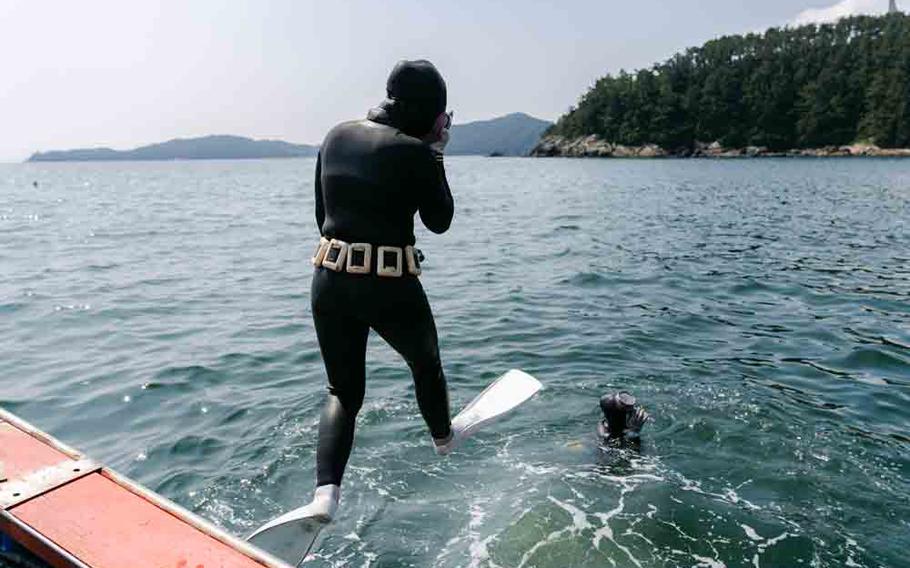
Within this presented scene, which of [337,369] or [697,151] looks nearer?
[337,369]

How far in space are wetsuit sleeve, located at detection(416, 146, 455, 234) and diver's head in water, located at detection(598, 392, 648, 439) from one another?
4140 mm

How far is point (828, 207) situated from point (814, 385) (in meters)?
32.9

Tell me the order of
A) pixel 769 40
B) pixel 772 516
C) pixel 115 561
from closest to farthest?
pixel 115 561
pixel 772 516
pixel 769 40

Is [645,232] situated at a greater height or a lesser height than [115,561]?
lesser

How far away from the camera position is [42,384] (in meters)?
10.5

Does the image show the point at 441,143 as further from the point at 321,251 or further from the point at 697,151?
the point at 697,151

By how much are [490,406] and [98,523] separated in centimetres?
323

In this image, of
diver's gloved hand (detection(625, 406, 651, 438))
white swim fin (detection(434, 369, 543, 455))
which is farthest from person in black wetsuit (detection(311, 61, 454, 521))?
diver's gloved hand (detection(625, 406, 651, 438))

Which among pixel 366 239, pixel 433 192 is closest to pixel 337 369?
pixel 366 239

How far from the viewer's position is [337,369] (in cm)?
470

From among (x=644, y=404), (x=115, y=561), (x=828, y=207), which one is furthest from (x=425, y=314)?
(x=828, y=207)

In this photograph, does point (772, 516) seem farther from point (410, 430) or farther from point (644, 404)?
point (410, 430)

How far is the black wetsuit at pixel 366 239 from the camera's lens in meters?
4.20

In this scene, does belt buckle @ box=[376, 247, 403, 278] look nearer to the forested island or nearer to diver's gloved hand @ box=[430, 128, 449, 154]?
diver's gloved hand @ box=[430, 128, 449, 154]
